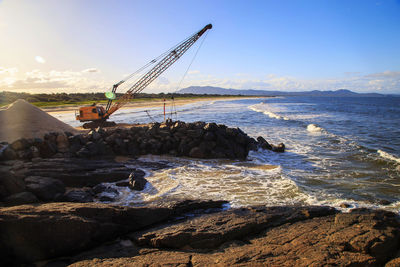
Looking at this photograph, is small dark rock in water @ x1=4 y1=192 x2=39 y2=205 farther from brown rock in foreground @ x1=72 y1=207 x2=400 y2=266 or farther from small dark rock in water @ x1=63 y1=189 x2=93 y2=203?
brown rock in foreground @ x1=72 y1=207 x2=400 y2=266

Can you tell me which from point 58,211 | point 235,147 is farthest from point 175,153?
point 58,211

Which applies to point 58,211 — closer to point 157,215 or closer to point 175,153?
point 157,215

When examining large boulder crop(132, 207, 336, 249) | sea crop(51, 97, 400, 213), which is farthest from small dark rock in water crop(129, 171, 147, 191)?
large boulder crop(132, 207, 336, 249)

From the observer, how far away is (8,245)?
18.7 feet

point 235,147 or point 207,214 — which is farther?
point 235,147

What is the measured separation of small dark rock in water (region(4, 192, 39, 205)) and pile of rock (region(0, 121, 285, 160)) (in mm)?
5735

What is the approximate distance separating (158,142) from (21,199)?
32.2 feet

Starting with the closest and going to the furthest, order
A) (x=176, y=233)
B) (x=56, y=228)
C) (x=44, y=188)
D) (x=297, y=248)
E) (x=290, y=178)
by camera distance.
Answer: (x=297, y=248) → (x=56, y=228) → (x=176, y=233) → (x=44, y=188) → (x=290, y=178)

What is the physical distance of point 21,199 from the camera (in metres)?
7.89

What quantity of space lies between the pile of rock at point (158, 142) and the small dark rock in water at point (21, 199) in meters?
5.73

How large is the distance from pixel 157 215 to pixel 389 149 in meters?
19.4

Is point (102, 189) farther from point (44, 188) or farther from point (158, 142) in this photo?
point (158, 142)

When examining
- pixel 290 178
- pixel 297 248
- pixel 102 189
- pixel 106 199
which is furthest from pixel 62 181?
pixel 290 178

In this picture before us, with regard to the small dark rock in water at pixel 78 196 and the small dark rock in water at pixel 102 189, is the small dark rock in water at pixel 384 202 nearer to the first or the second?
the small dark rock in water at pixel 102 189
